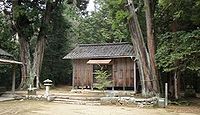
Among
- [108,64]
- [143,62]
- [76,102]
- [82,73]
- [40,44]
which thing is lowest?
[76,102]

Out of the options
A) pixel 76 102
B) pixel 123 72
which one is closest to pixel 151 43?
pixel 123 72

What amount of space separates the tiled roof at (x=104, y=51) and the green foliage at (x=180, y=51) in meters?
4.43

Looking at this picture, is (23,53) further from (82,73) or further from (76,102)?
(76,102)

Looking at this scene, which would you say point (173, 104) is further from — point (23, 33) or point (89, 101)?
point (23, 33)

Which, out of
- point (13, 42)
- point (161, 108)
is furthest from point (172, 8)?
point (13, 42)

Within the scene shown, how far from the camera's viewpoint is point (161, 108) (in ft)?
50.2

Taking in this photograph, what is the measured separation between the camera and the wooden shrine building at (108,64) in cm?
2203

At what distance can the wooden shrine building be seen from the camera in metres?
22.0

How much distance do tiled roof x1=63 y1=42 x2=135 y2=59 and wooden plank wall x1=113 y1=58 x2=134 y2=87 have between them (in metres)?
0.68

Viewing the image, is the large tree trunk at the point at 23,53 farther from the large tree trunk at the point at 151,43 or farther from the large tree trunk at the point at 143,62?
the large tree trunk at the point at 151,43

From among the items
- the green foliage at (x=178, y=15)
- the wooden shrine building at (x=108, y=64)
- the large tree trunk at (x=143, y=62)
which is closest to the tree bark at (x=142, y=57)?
the large tree trunk at (x=143, y=62)

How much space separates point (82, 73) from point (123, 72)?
3774mm

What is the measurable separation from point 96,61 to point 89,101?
574cm

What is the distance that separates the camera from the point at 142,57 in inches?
719
